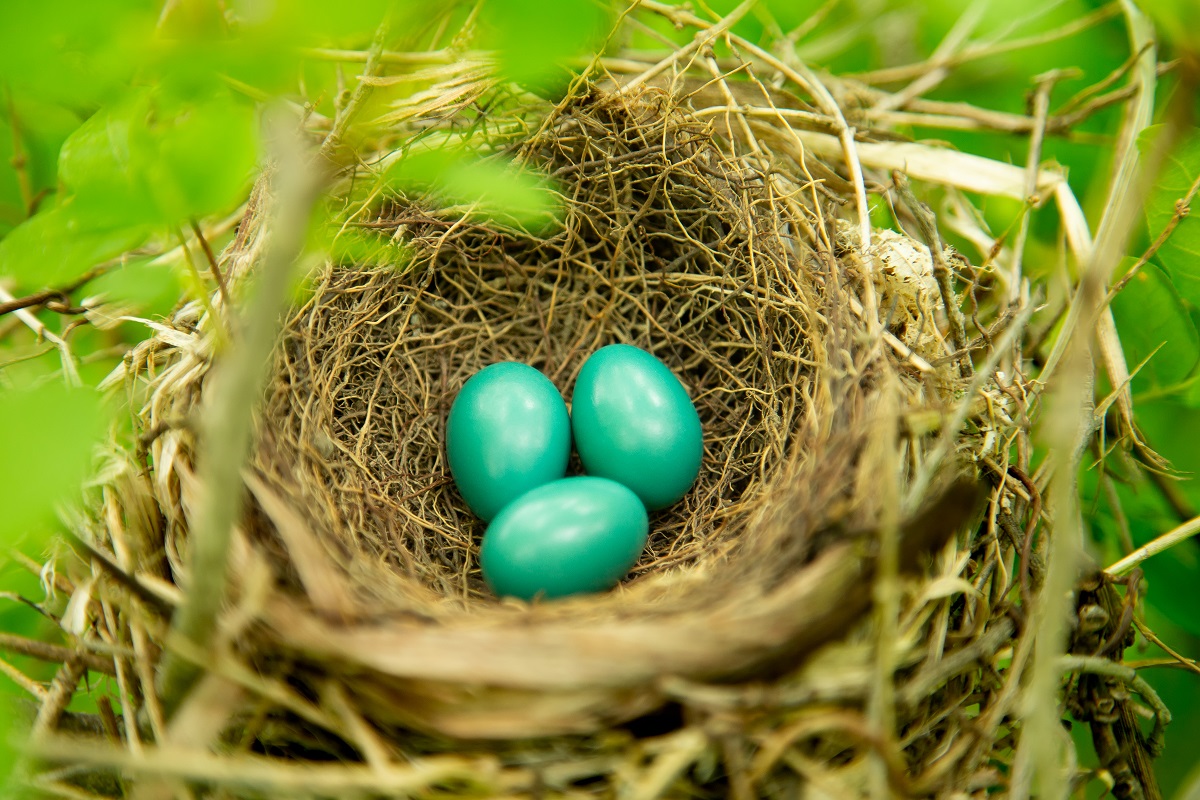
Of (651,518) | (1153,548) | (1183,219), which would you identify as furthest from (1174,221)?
(651,518)

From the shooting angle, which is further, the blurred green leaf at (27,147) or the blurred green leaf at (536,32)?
the blurred green leaf at (27,147)

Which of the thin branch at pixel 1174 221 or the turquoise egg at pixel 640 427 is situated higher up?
the thin branch at pixel 1174 221

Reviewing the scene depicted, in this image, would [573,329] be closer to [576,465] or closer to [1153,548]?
[576,465]

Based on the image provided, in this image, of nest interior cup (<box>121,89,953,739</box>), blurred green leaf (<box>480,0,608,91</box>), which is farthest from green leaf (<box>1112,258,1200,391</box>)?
blurred green leaf (<box>480,0,608,91</box>)

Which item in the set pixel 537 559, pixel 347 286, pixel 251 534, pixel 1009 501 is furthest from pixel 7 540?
pixel 1009 501

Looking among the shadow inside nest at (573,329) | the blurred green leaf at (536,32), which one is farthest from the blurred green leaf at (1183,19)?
the shadow inside nest at (573,329)

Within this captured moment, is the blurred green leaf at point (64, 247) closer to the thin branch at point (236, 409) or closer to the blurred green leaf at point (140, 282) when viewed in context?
the blurred green leaf at point (140, 282)

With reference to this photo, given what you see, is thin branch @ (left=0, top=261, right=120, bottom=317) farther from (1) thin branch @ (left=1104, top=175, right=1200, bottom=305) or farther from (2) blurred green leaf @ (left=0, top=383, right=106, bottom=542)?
(1) thin branch @ (left=1104, top=175, right=1200, bottom=305)
